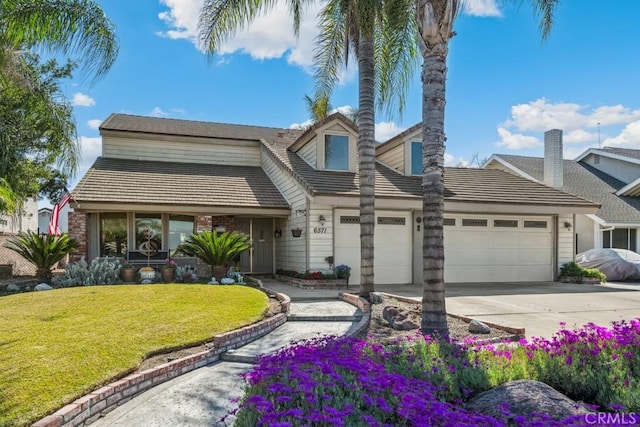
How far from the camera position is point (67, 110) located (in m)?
8.75

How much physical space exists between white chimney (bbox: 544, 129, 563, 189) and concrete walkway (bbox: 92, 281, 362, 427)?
14089 mm

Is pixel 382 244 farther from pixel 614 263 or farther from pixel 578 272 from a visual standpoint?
pixel 614 263

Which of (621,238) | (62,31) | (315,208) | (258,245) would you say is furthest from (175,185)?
(621,238)

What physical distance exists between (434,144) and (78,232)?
458 inches

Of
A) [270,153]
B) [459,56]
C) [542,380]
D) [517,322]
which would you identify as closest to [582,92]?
[459,56]

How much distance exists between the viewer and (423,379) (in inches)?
150

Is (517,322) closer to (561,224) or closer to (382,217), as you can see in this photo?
(382,217)

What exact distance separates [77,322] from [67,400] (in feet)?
10.9

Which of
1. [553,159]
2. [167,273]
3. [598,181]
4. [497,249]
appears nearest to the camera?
→ [167,273]

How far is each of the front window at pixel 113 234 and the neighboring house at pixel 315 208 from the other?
0.11 ft

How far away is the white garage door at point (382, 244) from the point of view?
13648 millimetres

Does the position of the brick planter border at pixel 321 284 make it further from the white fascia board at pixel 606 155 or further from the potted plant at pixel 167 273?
the white fascia board at pixel 606 155

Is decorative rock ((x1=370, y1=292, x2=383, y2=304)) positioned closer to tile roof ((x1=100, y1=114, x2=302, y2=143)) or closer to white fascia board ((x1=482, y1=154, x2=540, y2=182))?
tile roof ((x1=100, y1=114, x2=302, y2=143))

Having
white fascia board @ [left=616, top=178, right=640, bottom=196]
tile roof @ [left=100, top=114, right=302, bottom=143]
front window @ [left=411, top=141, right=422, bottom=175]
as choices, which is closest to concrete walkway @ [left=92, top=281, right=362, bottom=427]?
front window @ [left=411, top=141, right=422, bottom=175]
